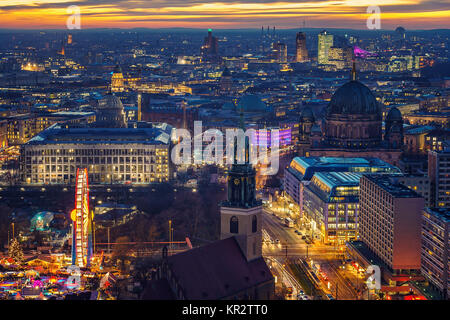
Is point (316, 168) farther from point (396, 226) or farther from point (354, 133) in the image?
point (396, 226)

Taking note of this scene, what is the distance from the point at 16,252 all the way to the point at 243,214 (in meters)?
21.2

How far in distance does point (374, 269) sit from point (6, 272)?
22.3m

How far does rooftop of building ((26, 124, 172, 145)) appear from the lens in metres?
94.6

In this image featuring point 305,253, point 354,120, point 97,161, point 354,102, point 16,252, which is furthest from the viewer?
point 354,102

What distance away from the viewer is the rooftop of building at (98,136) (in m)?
94.6

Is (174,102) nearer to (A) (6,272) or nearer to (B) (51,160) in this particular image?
(B) (51,160)

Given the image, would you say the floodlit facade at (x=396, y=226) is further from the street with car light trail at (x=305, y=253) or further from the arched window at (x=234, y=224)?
the arched window at (x=234, y=224)

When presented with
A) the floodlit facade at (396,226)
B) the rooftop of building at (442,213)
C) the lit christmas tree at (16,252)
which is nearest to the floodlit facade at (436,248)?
the rooftop of building at (442,213)

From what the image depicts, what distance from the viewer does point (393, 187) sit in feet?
198

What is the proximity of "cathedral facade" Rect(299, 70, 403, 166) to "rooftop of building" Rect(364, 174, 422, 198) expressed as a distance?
26.5m

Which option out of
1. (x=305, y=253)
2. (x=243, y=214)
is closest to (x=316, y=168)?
(x=305, y=253)

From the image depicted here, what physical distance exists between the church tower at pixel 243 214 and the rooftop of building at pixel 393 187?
1692 centimetres

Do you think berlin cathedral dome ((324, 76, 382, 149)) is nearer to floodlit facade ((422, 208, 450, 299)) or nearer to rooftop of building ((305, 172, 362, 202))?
rooftop of building ((305, 172, 362, 202))

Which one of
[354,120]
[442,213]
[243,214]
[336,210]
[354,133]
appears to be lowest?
[336,210]
